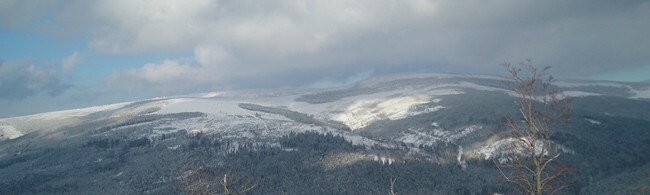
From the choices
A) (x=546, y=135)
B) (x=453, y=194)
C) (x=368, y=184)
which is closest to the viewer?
(x=546, y=135)

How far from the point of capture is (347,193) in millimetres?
180625

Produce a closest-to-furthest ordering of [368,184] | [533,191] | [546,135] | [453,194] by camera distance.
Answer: [546,135] → [533,191] → [453,194] → [368,184]

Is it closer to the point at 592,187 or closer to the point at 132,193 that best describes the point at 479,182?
the point at 592,187

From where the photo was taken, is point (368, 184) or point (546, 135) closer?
point (546, 135)

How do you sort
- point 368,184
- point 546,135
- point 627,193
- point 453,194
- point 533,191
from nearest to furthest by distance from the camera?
point 546,135
point 533,191
point 627,193
point 453,194
point 368,184

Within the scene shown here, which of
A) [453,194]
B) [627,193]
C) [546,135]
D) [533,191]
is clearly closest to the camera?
[546,135]

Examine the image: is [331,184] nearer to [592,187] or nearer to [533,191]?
[592,187]

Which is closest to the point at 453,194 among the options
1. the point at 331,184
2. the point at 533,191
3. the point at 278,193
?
the point at 331,184

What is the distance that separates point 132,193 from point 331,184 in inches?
3392

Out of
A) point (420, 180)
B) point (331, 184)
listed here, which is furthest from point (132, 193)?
point (420, 180)

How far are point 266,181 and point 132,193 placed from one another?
57.8 metres

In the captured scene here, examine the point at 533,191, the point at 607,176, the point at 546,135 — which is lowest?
the point at 607,176

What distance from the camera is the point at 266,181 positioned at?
198625 millimetres

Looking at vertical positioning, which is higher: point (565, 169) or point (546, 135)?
point (546, 135)
